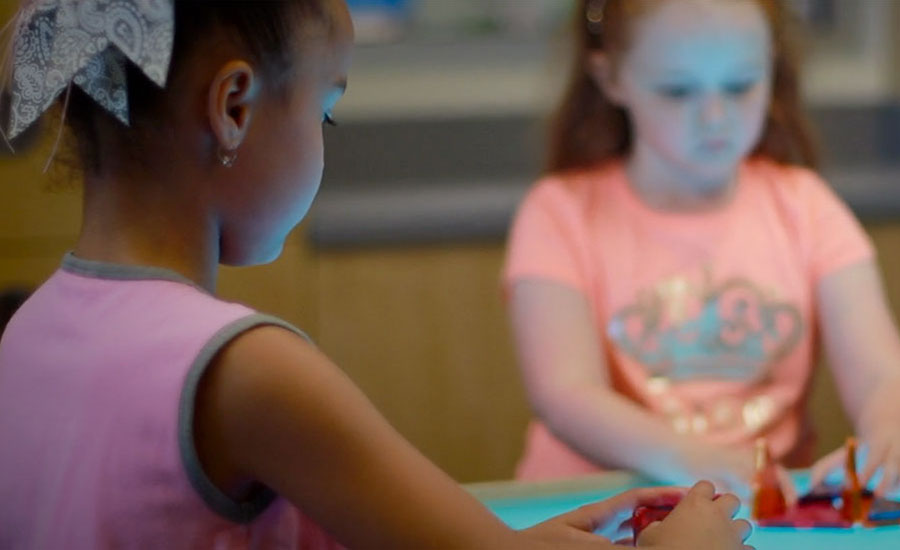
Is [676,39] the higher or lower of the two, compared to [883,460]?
higher

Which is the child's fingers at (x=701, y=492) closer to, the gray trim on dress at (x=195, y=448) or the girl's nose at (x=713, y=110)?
the gray trim on dress at (x=195, y=448)

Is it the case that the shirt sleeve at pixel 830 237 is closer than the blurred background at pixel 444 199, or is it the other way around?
the shirt sleeve at pixel 830 237

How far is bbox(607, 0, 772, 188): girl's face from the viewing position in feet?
4.97

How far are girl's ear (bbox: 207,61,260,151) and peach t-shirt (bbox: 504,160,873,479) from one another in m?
0.78

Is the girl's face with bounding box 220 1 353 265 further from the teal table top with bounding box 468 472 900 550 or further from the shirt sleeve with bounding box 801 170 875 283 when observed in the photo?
the shirt sleeve with bounding box 801 170 875 283

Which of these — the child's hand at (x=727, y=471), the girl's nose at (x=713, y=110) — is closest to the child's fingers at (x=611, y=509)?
the child's hand at (x=727, y=471)

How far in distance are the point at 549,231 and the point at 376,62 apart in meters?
1.19

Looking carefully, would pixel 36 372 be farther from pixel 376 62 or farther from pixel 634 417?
pixel 376 62

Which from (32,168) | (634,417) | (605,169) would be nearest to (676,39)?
(605,169)

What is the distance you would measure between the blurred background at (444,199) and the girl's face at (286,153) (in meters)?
0.96

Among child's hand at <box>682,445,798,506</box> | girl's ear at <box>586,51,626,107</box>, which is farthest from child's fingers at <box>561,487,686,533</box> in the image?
girl's ear at <box>586,51,626,107</box>

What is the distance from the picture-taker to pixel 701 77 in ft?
4.98

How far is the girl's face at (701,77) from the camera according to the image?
151 centimetres

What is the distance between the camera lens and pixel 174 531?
72cm
